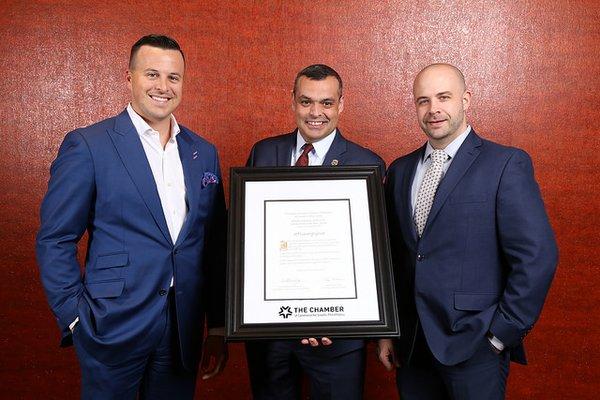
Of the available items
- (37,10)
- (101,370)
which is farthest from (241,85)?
(101,370)

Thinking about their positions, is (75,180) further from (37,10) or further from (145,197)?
(37,10)

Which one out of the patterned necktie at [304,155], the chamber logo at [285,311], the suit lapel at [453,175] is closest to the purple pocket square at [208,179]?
the patterned necktie at [304,155]

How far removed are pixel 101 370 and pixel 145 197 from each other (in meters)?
0.61

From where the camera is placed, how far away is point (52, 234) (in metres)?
1.87

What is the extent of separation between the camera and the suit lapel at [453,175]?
6.29 ft

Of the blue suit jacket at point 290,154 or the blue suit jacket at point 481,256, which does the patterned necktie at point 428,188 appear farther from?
the blue suit jacket at point 290,154

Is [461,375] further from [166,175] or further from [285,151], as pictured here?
[166,175]

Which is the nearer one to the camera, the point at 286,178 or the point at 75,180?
the point at 75,180

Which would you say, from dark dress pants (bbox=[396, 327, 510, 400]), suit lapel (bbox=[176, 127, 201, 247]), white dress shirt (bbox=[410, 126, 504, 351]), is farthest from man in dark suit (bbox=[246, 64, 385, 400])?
suit lapel (bbox=[176, 127, 201, 247])

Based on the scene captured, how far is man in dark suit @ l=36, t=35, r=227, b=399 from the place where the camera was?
1870mm

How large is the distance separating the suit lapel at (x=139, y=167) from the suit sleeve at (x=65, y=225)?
11 centimetres

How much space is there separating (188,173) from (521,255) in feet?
3.96

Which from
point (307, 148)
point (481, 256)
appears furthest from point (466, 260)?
point (307, 148)

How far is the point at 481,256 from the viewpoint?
189 cm
